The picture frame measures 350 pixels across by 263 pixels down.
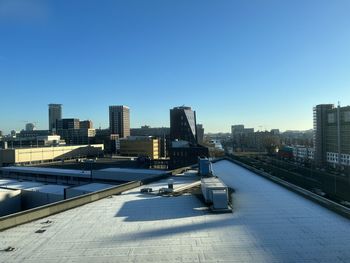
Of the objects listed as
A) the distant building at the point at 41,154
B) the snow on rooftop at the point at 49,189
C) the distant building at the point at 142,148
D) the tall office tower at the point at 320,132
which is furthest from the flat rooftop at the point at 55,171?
the tall office tower at the point at 320,132

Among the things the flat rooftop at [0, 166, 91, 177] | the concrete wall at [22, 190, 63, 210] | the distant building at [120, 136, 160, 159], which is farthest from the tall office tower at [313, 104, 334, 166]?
the concrete wall at [22, 190, 63, 210]

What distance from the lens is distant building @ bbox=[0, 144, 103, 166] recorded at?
7950 cm

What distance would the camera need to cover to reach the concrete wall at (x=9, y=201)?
2791 cm

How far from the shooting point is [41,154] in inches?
3413

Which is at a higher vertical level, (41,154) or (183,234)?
(41,154)

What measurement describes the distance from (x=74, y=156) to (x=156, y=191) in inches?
3181

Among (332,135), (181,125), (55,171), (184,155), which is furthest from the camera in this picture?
(181,125)

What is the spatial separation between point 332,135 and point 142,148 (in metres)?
55.4

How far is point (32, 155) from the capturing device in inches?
3287

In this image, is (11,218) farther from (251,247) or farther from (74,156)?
(74,156)

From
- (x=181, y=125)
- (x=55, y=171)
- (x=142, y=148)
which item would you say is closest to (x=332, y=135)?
(x=181, y=125)

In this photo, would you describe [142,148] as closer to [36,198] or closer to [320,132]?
[320,132]

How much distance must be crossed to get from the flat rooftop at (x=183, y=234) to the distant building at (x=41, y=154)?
225 ft

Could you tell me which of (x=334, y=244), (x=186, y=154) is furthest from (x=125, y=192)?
(x=186, y=154)
